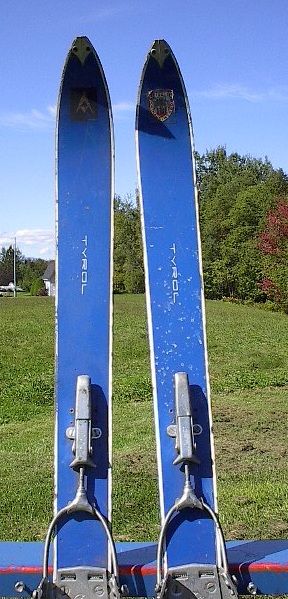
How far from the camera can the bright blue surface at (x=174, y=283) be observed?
2484 mm

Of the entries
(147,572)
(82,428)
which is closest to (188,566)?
(147,572)

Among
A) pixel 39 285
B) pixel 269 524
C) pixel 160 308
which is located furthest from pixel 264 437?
pixel 39 285

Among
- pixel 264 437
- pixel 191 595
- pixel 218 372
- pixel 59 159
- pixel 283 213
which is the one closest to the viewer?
pixel 191 595

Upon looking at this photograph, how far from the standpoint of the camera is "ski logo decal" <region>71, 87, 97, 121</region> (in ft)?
9.37

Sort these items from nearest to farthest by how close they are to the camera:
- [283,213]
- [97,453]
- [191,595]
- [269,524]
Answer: [191,595] < [97,453] < [269,524] < [283,213]

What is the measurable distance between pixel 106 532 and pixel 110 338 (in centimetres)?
65

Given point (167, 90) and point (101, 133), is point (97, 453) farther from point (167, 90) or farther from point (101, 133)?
point (167, 90)

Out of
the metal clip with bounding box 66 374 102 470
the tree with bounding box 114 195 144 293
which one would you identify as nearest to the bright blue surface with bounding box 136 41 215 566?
the metal clip with bounding box 66 374 102 470

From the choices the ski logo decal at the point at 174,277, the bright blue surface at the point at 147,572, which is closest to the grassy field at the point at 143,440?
the bright blue surface at the point at 147,572

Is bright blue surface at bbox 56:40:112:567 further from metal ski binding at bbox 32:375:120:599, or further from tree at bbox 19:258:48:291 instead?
tree at bbox 19:258:48:291

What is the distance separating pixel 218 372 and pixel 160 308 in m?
9.51

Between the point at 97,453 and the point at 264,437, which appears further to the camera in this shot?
the point at 264,437

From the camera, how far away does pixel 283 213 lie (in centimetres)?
2806

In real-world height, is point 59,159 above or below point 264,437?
above
